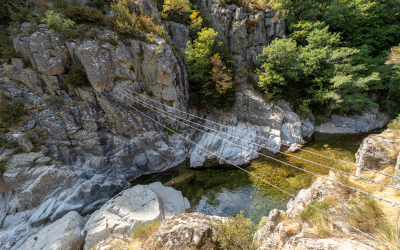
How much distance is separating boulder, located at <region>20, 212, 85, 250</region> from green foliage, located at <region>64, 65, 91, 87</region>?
8.21 m

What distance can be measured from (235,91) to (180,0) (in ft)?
35.4

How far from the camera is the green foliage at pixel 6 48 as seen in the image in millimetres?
9305

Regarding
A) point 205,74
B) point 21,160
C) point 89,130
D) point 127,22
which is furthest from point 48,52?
point 205,74

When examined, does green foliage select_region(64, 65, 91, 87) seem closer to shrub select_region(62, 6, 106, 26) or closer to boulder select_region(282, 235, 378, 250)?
shrub select_region(62, 6, 106, 26)

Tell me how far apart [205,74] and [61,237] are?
13674mm

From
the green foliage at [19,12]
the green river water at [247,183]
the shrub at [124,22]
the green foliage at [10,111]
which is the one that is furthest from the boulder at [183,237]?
the green foliage at [19,12]

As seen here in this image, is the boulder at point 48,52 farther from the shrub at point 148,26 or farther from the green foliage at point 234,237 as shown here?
the green foliage at point 234,237

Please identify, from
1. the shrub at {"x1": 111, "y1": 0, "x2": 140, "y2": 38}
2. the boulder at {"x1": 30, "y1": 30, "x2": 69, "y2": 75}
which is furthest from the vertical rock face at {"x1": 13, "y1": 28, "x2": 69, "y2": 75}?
the shrub at {"x1": 111, "y1": 0, "x2": 140, "y2": 38}

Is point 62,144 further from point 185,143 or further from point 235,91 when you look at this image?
point 235,91

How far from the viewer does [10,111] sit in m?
8.27

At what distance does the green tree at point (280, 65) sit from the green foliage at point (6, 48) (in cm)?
1890

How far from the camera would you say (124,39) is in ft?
35.8

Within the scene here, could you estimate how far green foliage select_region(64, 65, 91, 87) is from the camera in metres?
9.66

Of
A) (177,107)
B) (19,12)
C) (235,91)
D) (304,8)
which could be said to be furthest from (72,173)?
(304,8)
